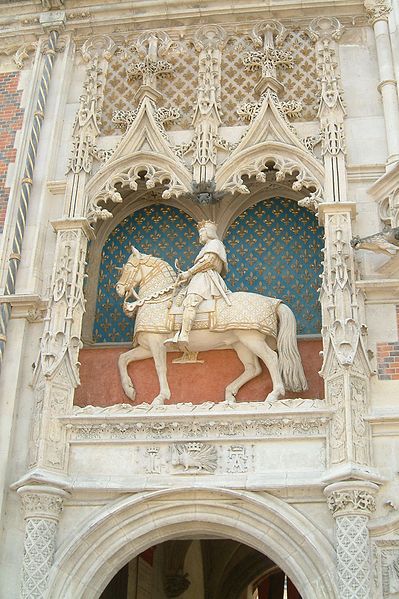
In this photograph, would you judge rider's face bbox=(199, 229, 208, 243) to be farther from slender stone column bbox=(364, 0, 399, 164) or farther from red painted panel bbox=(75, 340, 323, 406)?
slender stone column bbox=(364, 0, 399, 164)

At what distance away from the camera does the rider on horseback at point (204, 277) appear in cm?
1046

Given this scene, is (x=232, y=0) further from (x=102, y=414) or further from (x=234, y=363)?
(x=102, y=414)

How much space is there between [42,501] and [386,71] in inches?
273

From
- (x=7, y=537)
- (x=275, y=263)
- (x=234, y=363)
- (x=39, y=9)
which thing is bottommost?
(x=7, y=537)

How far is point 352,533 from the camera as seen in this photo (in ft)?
29.2

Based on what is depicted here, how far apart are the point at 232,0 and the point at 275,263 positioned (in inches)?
160

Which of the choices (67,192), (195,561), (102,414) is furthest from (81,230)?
(195,561)

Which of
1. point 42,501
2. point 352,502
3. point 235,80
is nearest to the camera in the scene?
point 352,502

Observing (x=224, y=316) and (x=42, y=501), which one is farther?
(x=224, y=316)

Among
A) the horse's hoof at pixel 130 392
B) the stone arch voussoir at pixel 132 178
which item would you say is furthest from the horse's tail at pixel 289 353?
the stone arch voussoir at pixel 132 178

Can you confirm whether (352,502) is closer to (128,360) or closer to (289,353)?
(289,353)

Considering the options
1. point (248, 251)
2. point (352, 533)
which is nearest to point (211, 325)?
point (248, 251)

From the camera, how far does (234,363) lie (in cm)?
1073

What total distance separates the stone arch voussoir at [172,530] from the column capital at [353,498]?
37 centimetres
